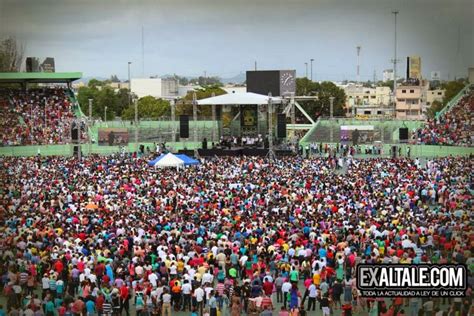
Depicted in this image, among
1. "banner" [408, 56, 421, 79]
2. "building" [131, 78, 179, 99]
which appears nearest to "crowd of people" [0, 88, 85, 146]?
"banner" [408, 56, 421, 79]

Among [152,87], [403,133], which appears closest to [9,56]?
[403,133]

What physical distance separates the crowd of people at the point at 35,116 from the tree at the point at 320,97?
141ft

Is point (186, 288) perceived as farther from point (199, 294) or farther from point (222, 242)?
point (222, 242)

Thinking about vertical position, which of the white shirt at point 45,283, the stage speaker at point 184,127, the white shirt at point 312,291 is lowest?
the white shirt at point 312,291

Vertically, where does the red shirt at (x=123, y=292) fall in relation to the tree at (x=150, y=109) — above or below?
below

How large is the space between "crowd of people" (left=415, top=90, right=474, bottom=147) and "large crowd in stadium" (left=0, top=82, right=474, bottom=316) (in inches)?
611

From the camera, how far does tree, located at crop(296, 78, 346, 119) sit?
3725 inches

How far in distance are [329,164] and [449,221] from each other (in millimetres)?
17083

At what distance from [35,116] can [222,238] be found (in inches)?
1428

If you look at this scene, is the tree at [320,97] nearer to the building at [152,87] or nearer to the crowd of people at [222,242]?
the building at [152,87]

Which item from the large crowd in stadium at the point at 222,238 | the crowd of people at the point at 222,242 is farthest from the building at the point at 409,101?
the crowd of people at the point at 222,242

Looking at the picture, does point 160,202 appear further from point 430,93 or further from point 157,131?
point 430,93

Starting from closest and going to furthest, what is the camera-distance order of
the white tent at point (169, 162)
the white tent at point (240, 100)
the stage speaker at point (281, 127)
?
the white tent at point (169, 162), the stage speaker at point (281, 127), the white tent at point (240, 100)

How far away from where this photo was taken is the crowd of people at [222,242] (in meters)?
15.1
